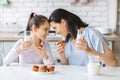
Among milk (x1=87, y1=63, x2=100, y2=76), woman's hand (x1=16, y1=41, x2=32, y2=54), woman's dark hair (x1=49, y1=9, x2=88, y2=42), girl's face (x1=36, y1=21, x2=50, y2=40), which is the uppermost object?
woman's dark hair (x1=49, y1=9, x2=88, y2=42)

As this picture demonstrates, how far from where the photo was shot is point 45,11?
13.6 feet

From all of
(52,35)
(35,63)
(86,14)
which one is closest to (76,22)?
(35,63)

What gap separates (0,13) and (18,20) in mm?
293

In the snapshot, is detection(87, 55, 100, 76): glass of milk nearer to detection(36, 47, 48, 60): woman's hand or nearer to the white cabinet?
detection(36, 47, 48, 60): woman's hand

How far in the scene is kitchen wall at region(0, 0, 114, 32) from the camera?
411 centimetres

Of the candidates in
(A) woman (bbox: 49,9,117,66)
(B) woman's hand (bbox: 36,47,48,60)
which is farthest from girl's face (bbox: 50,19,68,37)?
(B) woman's hand (bbox: 36,47,48,60)

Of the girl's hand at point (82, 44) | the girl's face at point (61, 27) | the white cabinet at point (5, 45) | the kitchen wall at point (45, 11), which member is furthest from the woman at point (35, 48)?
the kitchen wall at point (45, 11)

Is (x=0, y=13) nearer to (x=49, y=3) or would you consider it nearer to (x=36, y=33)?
(x=49, y=3)

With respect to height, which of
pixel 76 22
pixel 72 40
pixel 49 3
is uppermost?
pixel 49 3

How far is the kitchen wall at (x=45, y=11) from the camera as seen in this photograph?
411cm

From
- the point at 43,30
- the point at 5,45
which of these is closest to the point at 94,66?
the point at 43,30

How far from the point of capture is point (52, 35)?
3.72m

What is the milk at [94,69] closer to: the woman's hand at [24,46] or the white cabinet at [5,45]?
the woman's hand at [24,46]

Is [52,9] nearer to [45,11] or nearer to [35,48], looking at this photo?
[45,11]
